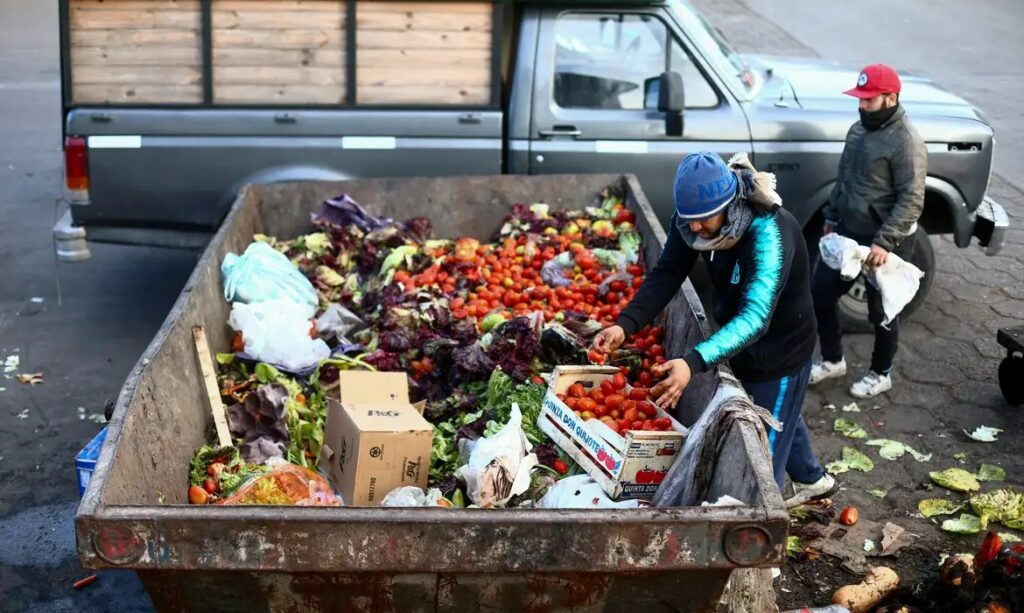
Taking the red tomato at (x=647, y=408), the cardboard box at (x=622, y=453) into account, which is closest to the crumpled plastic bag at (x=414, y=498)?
the cardboard box at (x=622, y=453)

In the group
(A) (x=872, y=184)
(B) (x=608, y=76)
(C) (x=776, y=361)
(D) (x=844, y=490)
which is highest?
(B) (x=608, y=76)

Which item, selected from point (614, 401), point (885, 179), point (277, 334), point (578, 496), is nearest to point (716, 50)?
point (885, 179)

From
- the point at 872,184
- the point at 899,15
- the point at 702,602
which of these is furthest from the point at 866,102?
the point at 899,15

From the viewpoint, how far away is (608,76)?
7.82m

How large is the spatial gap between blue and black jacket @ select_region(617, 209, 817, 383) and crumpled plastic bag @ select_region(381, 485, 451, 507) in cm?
122

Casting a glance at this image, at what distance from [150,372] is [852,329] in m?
5.54

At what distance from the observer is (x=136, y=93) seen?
7465 millimetres

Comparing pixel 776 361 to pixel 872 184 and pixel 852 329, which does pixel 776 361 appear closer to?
pixel 872 184

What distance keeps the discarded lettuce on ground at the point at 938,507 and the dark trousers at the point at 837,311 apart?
1396 millimetres

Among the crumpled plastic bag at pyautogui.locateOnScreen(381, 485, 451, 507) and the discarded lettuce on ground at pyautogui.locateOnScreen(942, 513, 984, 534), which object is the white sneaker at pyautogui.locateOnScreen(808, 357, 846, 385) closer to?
the discarded lettuce on ground at pyautogui.locateOnScreen(942, 513, 984, 534)

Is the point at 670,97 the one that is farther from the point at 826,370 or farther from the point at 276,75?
the point at 276,75

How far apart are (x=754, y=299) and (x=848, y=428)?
9.02 ft

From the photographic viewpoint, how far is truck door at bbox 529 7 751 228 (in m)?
7.67

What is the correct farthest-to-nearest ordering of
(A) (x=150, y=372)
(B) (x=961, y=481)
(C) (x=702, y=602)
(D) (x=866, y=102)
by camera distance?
(D) (x=866, y=102), (B) (x=961, y=481), (A) (x=150, y=372), (C) (x=702, y=602)
